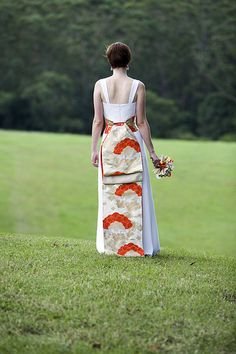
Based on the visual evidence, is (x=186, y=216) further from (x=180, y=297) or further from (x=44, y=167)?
(x=180, y=297)

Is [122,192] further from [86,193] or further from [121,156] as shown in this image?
[86,193]

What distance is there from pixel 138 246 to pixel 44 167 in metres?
13.9

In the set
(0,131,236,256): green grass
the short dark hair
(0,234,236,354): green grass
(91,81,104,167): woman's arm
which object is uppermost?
the short dark hair

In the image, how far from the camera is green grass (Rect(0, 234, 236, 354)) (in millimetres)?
4488

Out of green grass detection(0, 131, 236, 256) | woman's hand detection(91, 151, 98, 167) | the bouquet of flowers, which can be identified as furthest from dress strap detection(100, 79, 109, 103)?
green grass detection(0, 131, 236, 256)

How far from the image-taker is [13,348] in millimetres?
4324

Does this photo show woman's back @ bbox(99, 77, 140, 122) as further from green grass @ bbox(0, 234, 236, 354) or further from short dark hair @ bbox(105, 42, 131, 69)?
green grass @ bbox(0, 234, 236, 354)

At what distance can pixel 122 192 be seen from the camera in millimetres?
7391

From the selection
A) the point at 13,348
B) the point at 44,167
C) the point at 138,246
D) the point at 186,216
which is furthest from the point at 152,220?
the point at 44,167

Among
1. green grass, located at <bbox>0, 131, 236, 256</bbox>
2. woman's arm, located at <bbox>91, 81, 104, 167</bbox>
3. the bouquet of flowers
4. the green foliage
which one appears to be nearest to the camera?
woman's arm, located at <bbox>91, 81, 104, 167</bbox>

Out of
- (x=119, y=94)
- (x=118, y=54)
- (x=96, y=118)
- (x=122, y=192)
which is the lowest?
(x=122, y=192)

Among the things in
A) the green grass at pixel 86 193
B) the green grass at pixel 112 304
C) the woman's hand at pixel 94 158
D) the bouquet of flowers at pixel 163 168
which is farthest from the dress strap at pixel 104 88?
the green grass at pixel 86 193

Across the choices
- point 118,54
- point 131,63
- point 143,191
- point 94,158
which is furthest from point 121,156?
point 131,63

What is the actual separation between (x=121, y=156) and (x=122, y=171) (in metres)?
0.14
